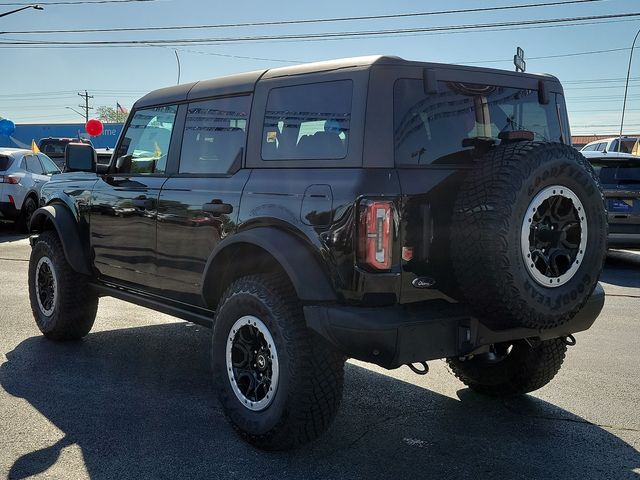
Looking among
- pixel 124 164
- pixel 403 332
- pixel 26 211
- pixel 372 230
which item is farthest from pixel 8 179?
pixel 403 332

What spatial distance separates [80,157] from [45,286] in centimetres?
127

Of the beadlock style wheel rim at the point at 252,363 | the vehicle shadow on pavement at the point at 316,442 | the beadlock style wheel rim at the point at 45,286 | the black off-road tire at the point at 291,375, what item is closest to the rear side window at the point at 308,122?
the black off-road tire at the point at 291,375

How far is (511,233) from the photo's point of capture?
285 cm

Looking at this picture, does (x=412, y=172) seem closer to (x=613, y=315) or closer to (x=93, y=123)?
(x=613, y=315)

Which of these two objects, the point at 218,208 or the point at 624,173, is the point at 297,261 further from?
the point at 624,173

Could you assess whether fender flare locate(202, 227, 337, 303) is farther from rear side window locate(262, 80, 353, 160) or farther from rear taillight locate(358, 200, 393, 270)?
rear side window locate(262, 80, 353, 160)

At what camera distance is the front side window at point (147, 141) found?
4.46 metres

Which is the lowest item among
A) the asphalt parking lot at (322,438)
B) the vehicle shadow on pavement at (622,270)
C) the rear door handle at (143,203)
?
the vehicle shadow on pavement at (622,270)

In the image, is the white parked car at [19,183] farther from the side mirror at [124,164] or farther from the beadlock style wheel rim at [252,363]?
the beadlock style wheel rim at [252,363]

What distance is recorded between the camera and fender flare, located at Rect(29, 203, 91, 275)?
5.06 metres

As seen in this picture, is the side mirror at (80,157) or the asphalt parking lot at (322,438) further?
the side mirror at (80,157)

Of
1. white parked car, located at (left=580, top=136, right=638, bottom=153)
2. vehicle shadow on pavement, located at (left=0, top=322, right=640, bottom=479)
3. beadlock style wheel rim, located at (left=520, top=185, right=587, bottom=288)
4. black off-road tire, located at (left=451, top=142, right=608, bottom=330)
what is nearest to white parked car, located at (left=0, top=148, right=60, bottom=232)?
vehicle shadow on pavement, located at (left=0, top=322, right=640, bottom=479)

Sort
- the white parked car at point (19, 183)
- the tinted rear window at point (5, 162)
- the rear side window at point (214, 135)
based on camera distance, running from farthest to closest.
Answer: the tinted rear window at point (5, 162) < the white parked car at point (19, 183) < the rear side window at point (214, 135)

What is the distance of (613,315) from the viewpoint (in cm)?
700
